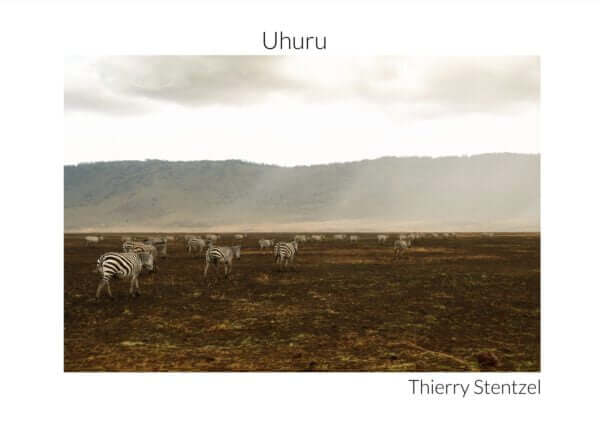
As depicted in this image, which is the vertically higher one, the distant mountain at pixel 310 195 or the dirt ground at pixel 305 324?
the distant mountain at pixel 310 195

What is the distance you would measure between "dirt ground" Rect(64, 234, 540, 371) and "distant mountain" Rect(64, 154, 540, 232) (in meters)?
107

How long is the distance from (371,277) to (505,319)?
10.1 meters

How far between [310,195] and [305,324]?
151m

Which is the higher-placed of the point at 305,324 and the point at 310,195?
the point at 310,195

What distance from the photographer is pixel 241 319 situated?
48.6ft

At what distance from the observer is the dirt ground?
11.2 meters

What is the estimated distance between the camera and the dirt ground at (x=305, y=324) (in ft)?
36.9

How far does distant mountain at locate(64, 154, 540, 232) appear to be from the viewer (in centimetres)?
13788

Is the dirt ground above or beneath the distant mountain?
beneath

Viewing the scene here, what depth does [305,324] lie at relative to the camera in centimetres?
1430

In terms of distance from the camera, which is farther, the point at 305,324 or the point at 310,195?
the point at 310,195

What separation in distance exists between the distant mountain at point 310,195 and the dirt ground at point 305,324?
107 meters

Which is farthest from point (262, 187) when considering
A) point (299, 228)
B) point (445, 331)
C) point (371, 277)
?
point (445, 331)

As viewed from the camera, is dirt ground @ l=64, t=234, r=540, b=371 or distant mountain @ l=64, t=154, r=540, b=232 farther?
distant mountain @ l=64, t=154, r=540, b=232
